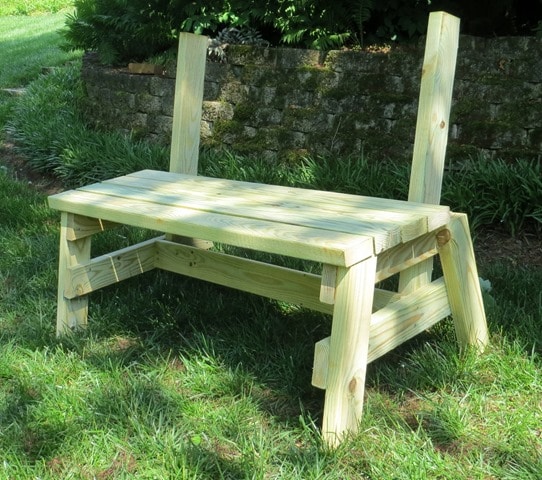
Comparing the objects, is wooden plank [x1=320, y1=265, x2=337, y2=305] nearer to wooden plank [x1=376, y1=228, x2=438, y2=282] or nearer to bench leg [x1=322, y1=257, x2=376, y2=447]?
bench leg [x1=322, y1=257, x2=376, y2=447]

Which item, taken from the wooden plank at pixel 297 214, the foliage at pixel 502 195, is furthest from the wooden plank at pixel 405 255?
the foliage at pixel 502 195

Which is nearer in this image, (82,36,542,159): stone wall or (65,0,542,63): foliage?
(82,36,542,159): stone wall

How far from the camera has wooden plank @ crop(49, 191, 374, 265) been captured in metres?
1.93

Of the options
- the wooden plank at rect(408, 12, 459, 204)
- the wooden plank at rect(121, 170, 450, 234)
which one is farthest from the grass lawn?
the wooden plank at rect(408, 12, 459, 204)

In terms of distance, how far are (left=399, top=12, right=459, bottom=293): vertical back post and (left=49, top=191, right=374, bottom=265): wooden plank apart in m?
0.53

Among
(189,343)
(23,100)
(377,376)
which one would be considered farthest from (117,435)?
(23,100)

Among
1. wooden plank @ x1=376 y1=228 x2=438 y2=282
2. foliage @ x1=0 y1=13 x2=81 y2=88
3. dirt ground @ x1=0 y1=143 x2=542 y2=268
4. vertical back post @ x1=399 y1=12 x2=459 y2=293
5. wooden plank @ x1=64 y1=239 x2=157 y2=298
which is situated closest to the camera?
wooden plank @ x1=376 y1=228 x2=438 y2=282

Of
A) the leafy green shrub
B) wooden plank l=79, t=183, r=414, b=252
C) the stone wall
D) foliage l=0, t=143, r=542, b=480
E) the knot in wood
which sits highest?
the stone wall

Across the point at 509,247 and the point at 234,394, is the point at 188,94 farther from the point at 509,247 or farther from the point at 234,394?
the point at 509,247

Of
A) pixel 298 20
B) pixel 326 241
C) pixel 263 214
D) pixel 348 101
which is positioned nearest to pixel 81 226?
pixel 263 214

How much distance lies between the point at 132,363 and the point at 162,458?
22.4 inches

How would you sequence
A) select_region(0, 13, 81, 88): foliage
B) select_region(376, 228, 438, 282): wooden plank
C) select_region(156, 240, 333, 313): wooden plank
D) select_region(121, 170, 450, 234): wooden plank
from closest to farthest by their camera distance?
select_region(376, 228, 438, 282): wooden plank
select_region(121, 170, 450, 234): wooden plank
select_region(156, 240, 333, 313): wooden plank
select_region(0, 13, 81, 88): foliage

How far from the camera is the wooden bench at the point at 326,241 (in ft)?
6.56

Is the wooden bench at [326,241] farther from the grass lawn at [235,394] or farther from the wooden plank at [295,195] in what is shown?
the grass lawn at [235,394]
